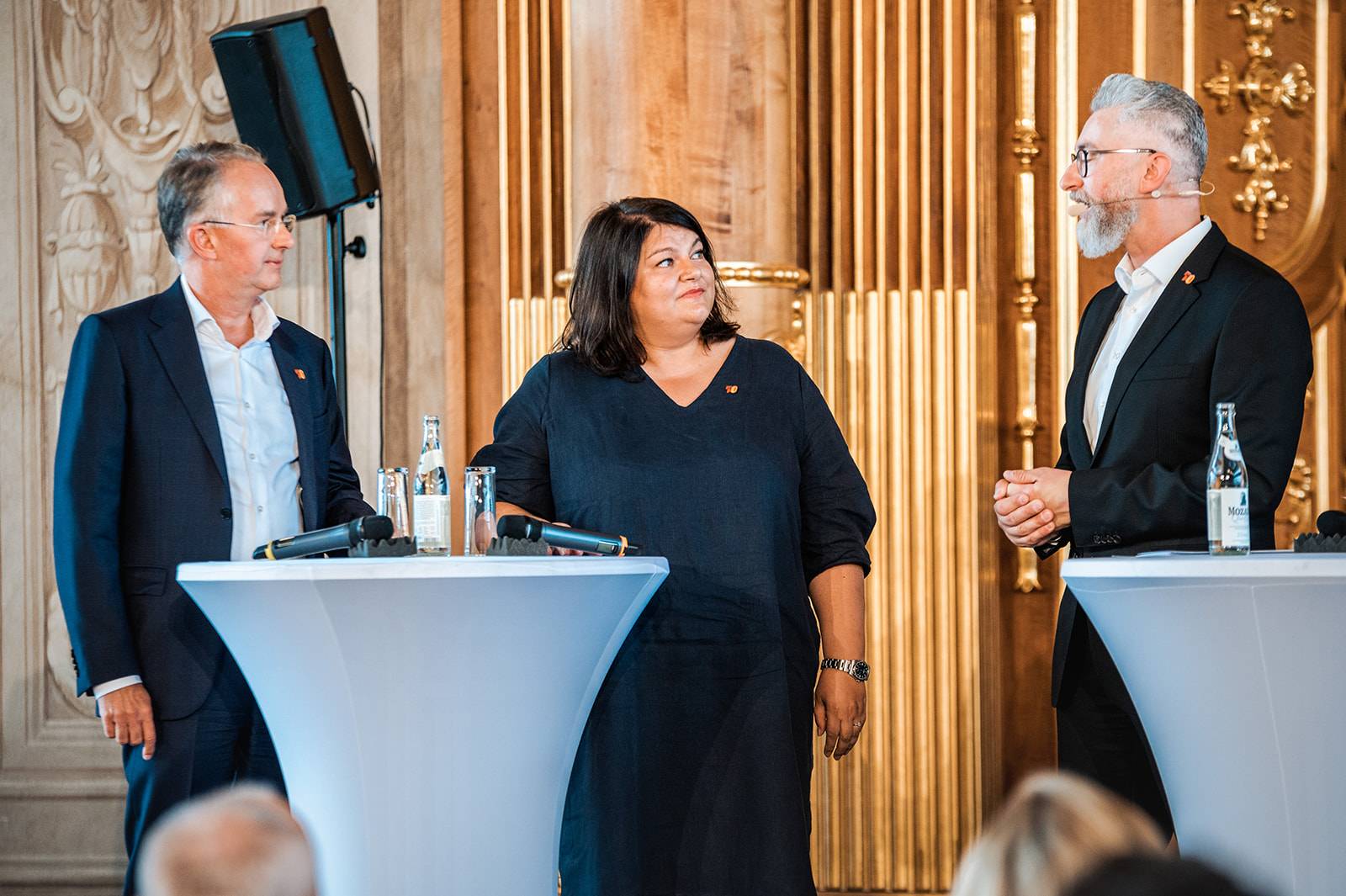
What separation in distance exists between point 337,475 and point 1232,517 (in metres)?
1.75

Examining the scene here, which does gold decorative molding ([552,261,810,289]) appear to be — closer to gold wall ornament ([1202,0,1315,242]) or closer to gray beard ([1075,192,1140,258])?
gray beard ([1075,192,1140,258])

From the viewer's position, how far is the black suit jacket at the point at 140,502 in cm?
263

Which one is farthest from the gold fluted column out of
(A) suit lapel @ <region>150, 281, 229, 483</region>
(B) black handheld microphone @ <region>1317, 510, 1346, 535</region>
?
(A) suit lapel @ <region>150, 281, 229, 483</region>

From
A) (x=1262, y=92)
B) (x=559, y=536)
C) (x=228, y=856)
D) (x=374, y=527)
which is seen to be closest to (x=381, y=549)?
(x=374, y=527)

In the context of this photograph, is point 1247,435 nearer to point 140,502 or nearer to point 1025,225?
point 1025,225

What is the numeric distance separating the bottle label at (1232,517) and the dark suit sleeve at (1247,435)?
0.32m

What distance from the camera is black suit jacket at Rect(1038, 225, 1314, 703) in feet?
8.49

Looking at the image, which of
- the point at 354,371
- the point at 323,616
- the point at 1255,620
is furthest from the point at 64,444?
the point at 1255,620

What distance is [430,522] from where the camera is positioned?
237 cm

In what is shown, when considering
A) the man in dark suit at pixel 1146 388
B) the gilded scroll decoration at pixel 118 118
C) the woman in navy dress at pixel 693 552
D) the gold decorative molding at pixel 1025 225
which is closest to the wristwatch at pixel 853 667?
the woman in navy dress at pixel 693 552

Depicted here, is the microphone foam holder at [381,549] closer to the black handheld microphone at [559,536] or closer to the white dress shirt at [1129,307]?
the black handheld microphone at [559,536]

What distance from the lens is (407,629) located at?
2191mm

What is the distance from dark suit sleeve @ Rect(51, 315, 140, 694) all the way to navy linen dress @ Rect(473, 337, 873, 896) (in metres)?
0.72

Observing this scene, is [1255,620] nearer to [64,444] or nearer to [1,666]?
[64,444]
